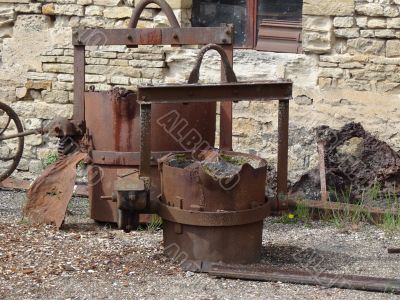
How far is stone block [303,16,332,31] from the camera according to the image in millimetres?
7285

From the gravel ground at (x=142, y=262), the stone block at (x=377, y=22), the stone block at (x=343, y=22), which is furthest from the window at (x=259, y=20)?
the gravel ground at (x=142, y=262)

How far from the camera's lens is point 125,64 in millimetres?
7836

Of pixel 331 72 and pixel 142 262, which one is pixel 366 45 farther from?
pixel 142 262

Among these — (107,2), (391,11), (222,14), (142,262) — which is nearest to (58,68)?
(107,2)

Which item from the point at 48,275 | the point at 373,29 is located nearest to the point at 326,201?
the point at 373,29

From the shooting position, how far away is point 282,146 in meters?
5.35

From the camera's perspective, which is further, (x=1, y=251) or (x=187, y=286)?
(x=1, y=251)

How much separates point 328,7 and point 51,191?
2.61 meters

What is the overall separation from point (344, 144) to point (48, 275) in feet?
9.95

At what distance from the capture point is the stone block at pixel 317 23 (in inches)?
287

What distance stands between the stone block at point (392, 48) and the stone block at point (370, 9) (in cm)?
23

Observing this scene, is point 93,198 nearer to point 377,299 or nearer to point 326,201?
point 326,201

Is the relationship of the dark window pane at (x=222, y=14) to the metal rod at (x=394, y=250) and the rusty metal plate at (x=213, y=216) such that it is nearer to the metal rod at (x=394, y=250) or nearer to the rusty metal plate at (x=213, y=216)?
the metal rod at (x=394, y=250)

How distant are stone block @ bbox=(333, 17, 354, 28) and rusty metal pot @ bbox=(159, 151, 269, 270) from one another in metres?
2.34
